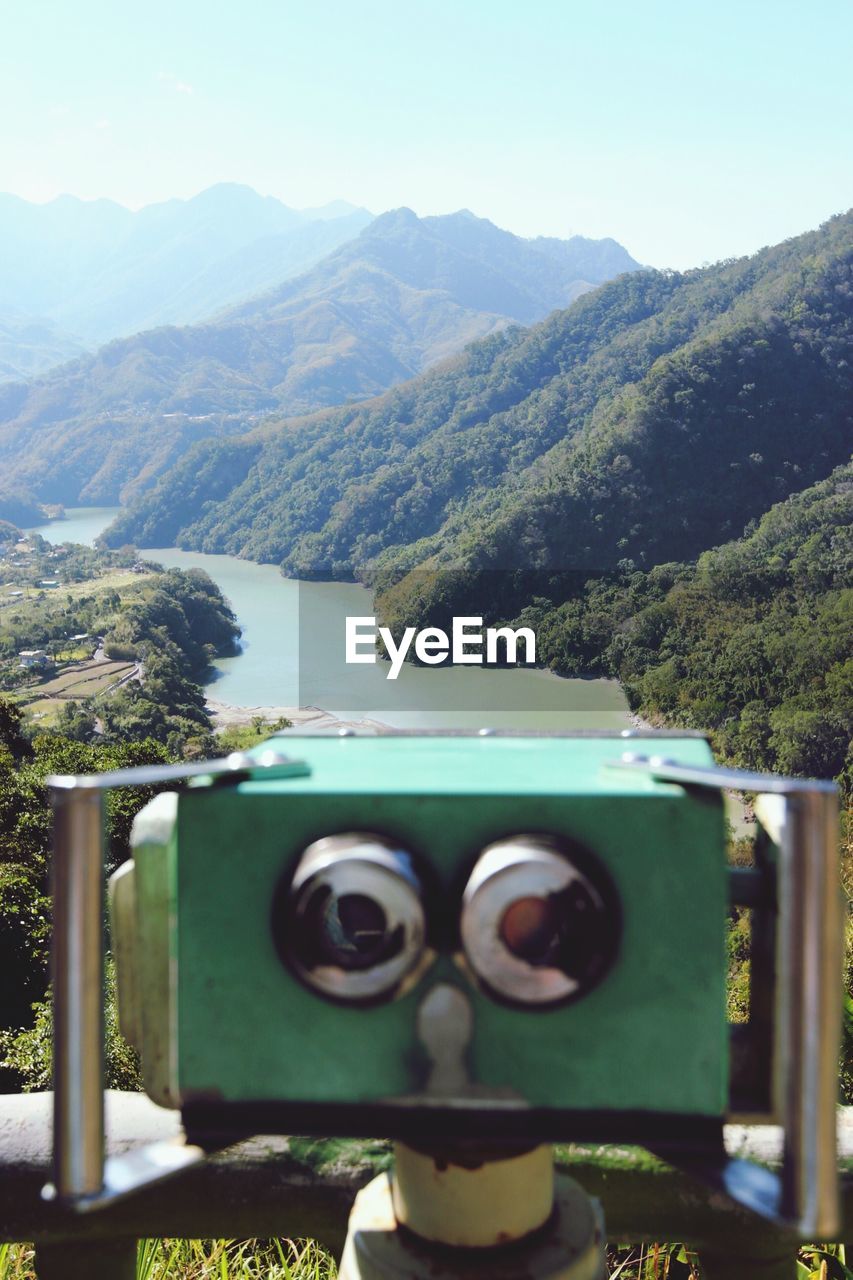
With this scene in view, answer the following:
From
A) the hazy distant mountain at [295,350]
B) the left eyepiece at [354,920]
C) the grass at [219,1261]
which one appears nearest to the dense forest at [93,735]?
the left eyepiece at [354,920]

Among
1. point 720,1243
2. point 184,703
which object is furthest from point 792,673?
point 720,1243

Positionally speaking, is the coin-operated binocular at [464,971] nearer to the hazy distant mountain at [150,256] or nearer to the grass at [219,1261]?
the grass at [219,1261]

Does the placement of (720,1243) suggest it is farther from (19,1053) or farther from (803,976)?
(19,1053)

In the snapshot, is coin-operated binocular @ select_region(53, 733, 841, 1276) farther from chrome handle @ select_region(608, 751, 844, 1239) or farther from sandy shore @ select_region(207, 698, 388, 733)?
sandy shore @ select_region(207, 698, 388, 733)

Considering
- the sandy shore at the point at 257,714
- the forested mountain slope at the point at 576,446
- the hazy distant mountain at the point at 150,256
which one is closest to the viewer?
the sandy shore at the point at 257,714

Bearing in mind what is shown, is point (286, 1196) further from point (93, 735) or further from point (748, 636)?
point (748, 636)

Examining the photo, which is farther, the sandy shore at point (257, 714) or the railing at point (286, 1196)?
the sandy shore at point (257, 714)
